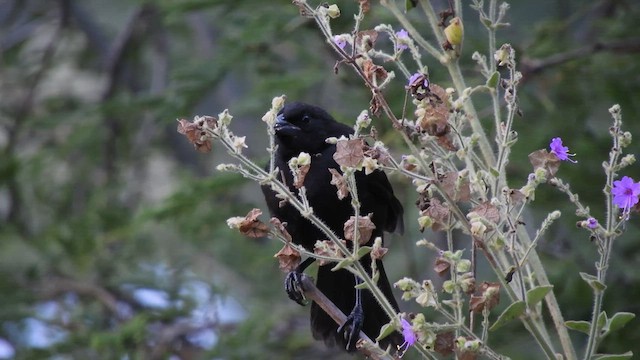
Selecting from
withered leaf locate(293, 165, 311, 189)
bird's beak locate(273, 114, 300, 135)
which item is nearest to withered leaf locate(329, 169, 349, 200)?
withered leaf locate(293, 165, 311, 189)

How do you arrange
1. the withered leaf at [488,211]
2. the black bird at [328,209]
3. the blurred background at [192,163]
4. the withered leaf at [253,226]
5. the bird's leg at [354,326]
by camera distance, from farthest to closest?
the blurred background at [192,163], the black bird at [328,209], the bird's leg at [354,326], the withered leaf at [253,226], the withered leaf at [488,211]

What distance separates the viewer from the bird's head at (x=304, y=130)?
174 inches

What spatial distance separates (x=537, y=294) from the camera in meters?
2.34

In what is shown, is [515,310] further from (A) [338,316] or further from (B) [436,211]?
(A) [338,316]

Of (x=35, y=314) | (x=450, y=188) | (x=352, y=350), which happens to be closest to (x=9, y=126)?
(x=35, y=314)

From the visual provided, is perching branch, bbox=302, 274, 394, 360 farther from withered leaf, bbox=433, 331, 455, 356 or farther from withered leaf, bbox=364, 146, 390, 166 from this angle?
withered leaf, bbox=364, 146, 390, 166

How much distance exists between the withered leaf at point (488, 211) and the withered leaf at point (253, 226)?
461 mm

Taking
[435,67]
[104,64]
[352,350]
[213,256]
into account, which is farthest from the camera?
[104,64]

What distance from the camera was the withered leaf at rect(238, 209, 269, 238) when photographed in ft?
7.91

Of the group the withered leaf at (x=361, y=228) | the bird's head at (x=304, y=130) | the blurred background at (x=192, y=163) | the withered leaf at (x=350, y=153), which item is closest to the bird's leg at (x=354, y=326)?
the bird's head at (x=304, y=130)

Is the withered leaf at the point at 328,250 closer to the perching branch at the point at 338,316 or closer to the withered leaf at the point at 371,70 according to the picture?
the perching branch at the point at 338,316

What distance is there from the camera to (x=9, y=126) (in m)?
7.96

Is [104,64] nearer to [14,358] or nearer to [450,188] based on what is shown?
[14,358]

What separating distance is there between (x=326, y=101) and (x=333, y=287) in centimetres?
319
